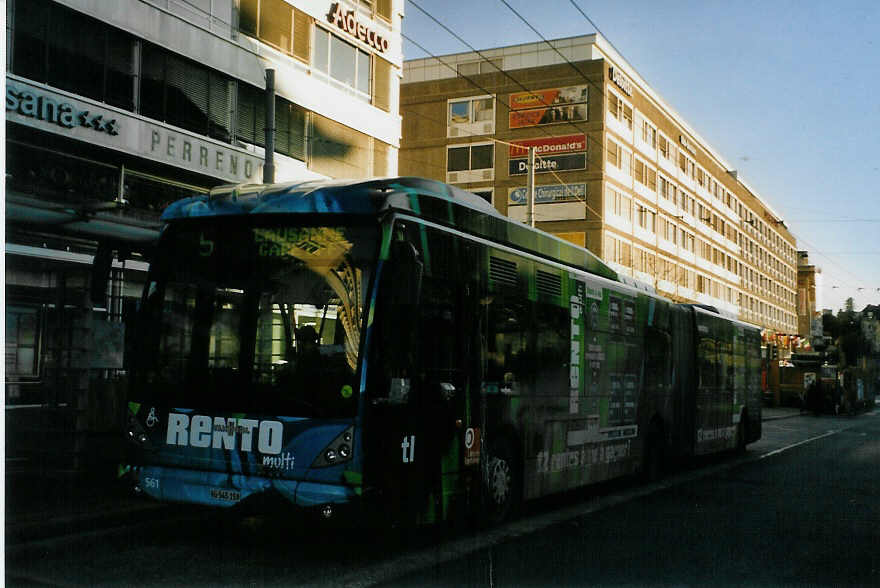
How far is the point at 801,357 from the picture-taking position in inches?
2021

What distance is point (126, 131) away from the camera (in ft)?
70.1

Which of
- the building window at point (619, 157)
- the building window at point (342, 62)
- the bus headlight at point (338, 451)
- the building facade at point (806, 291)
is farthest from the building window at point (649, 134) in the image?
the building facade at point (806, 291)

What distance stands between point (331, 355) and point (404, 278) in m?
0.76

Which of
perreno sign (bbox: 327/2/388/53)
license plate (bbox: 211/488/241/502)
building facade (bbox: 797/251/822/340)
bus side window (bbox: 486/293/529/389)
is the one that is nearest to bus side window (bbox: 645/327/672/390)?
bus side window (bbox: 486/293/529/389)

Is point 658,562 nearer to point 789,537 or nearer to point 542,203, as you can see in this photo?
point 789,537

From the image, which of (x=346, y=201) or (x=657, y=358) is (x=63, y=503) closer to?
(x=346, y=201)

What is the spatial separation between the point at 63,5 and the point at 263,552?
51.1 feet

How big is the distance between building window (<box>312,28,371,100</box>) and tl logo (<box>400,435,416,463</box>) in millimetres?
21872

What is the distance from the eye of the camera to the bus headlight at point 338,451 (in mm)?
6844

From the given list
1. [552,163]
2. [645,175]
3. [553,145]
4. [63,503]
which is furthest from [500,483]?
[645,175]

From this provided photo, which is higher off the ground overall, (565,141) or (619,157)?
(565,141)

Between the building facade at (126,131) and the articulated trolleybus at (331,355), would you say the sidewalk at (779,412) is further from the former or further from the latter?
the articulated trolleybus at (331,355)

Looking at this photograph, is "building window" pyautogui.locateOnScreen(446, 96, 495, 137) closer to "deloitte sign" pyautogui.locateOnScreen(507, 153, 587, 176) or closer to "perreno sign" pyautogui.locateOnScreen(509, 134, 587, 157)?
"perreno sign" pyautogui.locateOnScreen(509, 134, 587, 157)

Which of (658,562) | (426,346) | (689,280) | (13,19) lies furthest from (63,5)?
(689,280)
